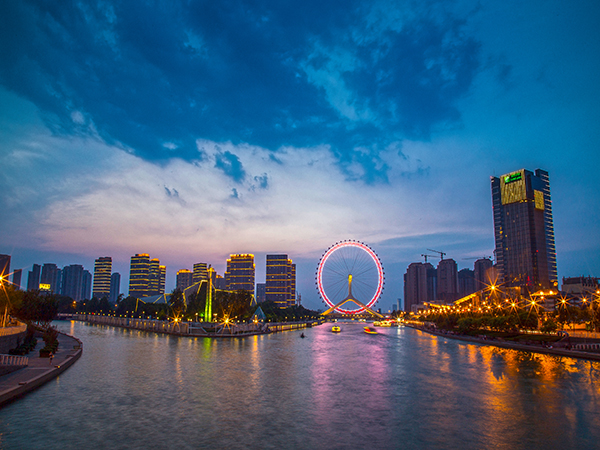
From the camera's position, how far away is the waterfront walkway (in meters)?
24.0

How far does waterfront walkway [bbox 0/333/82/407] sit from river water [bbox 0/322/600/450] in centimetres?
90

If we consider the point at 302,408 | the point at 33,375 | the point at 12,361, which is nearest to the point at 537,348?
the point at 302,408

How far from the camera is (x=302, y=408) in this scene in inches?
1021

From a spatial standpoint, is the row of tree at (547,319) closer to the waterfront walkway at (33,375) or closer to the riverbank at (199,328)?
the riverbank at (199,328)

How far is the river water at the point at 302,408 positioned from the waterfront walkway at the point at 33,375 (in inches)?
35.5

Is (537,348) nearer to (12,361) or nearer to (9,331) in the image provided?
(12,361)

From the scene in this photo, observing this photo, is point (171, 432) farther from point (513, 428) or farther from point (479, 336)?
point (479, 336)

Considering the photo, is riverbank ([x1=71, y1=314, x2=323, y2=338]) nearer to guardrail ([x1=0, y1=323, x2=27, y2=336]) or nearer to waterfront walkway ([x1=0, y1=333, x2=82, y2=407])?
waterfront walkway ([x1=0, y1=333, x2=82, y2=407])

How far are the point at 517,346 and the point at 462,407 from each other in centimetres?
4395

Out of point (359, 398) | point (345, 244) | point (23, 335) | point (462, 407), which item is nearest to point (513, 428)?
point (462, 407)

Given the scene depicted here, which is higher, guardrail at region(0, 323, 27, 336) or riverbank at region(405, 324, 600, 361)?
guardrail at region(0, 323, 27, 336)

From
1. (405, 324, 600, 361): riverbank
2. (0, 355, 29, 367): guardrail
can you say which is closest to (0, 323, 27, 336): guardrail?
(0, 355, 29, 367): guardrail

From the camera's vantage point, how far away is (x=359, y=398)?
2928 cm

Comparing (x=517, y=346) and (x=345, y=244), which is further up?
(x=345, y=244)
